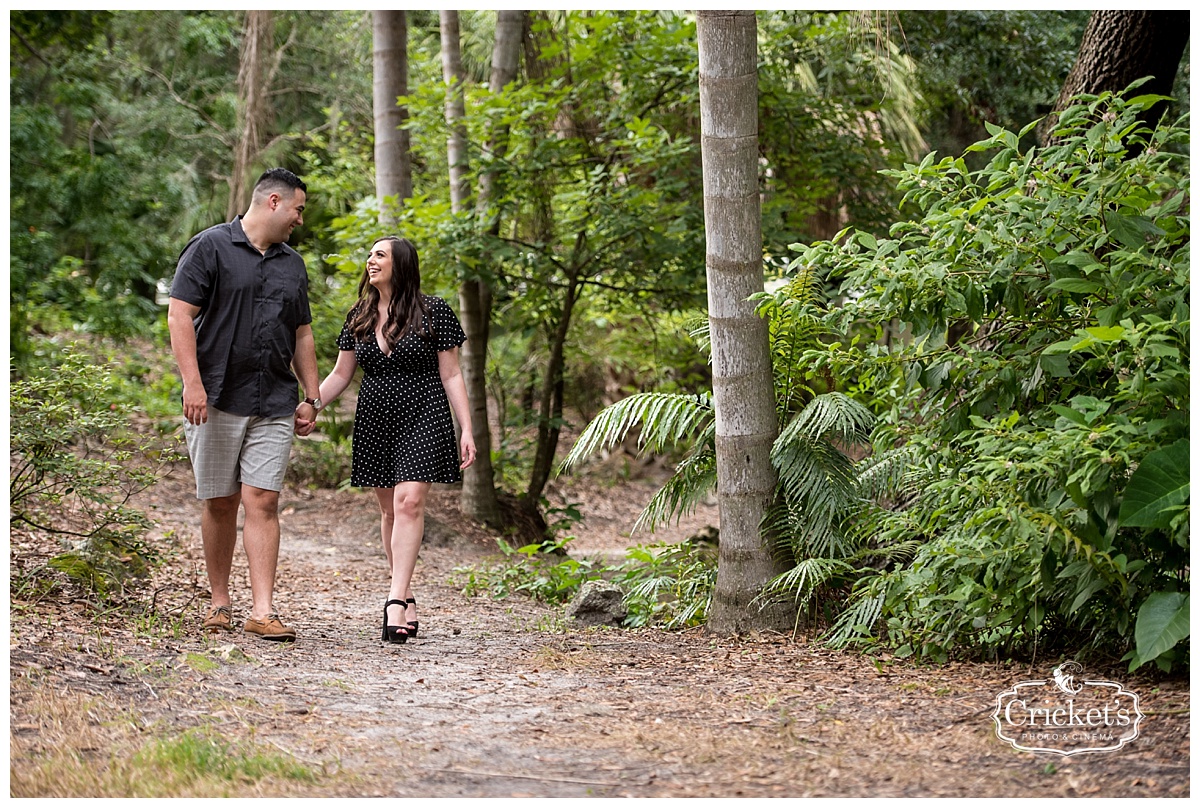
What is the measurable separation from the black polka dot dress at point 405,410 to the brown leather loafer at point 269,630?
0.73 metres

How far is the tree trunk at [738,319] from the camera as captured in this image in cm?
468

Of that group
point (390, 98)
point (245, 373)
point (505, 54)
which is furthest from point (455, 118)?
point (245, 373)

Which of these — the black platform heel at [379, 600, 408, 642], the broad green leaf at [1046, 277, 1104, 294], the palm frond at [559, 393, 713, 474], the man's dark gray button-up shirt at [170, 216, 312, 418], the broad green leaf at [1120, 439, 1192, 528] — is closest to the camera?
the broad green leaf at [1120, 439, 1192, 528]

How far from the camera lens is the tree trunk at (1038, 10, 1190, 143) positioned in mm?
5934

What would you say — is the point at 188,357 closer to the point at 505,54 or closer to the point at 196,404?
the point at 196,404

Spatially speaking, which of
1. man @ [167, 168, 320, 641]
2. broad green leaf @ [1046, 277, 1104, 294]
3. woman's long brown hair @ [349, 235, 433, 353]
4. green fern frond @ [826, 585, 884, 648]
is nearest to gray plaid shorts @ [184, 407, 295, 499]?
man @ [167, 168, 320, 641]

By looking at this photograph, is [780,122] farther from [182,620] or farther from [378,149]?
[182,620]

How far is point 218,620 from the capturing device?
4.66 metres

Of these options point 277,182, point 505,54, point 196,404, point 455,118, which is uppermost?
point 505,54

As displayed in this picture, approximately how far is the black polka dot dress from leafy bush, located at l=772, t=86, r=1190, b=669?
1.61 meters

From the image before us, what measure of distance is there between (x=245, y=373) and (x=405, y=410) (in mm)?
735

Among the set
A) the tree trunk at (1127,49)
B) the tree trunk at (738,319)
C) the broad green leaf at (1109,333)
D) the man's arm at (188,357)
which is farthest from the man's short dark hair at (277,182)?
the tree trunk at (1127,49)

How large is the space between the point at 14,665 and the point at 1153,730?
369cm

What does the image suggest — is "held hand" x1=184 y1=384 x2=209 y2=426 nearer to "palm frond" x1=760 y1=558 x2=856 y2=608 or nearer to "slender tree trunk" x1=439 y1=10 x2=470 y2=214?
"palm frond" x1=760 y1=558 x2=856 y2=608
